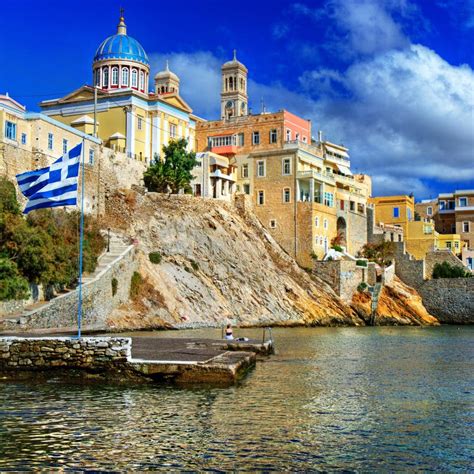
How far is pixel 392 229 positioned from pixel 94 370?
2371 inches

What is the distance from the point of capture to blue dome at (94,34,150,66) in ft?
204

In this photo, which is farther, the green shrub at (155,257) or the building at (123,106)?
the building at (123,106)

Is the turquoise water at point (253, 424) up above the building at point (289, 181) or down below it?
below

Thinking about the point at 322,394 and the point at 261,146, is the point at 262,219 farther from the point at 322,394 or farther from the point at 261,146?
the point at 322,394

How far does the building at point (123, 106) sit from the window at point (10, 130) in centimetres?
1343

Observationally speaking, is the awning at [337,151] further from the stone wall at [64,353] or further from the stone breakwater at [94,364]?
the stone wall at [64,353]

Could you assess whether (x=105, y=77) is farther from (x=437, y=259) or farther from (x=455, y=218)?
(x=455, y=218)

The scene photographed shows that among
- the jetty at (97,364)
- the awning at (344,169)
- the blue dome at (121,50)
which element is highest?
the blue dome at (121,50)

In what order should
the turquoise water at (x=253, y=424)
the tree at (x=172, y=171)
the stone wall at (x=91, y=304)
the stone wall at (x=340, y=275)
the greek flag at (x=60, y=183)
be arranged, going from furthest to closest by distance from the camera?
the stone wall at (x=340, y=275), the tree at (x=172, y=171), the stone wall at (x=91, y=304), the greek flag at (x=60, y=183), the turquoise water at (x=253, y=424)

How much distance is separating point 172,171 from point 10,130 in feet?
53.8

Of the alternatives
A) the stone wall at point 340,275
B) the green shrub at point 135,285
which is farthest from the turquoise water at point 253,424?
the stone wall at point 340,275

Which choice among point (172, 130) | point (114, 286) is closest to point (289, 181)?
point (172, 130)

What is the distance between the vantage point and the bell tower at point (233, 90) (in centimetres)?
8906

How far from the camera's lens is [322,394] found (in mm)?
18859
